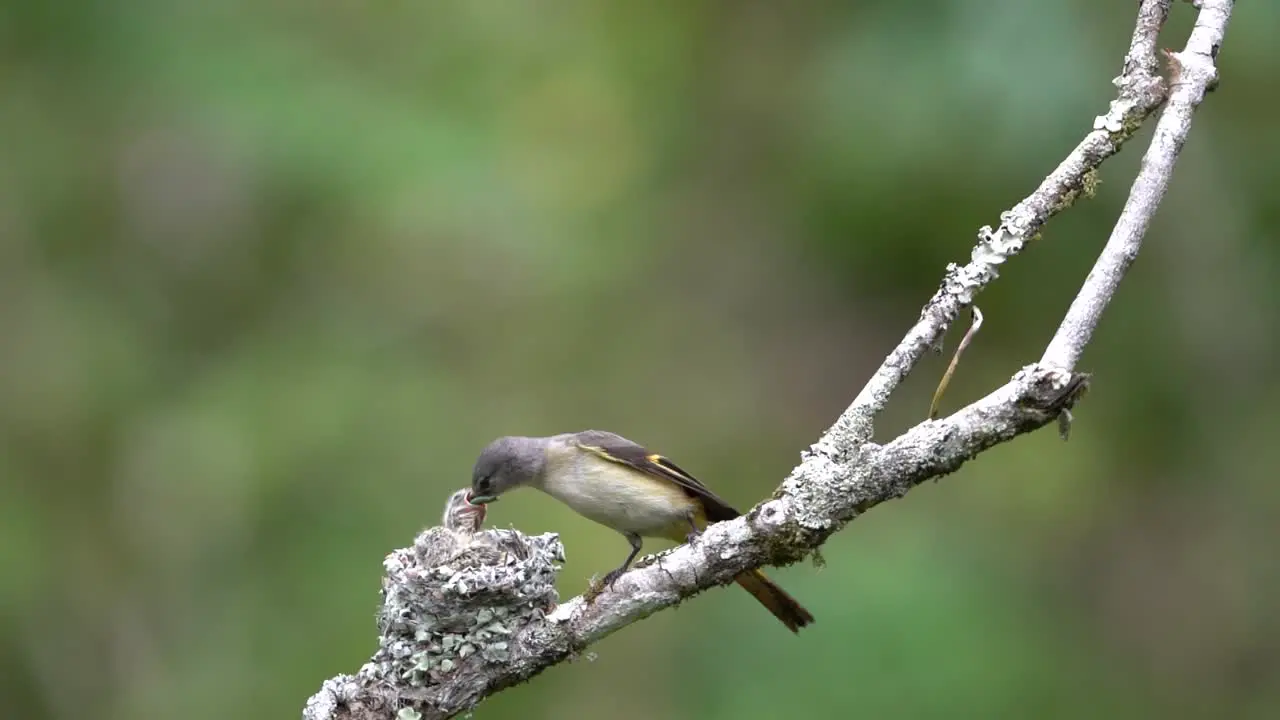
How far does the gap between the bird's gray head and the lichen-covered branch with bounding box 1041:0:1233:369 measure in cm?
292

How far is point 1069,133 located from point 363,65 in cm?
550

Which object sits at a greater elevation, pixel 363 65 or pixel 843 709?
pixel 363 65

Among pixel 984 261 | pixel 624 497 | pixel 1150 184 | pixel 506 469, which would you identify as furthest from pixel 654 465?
pixel 1150 184

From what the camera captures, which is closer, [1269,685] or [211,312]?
[1269,685]

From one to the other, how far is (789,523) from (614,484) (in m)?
1.96

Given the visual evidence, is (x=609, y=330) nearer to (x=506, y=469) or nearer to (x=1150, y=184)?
(x=506, y=469)

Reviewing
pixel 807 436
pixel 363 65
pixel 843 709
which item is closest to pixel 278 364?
pixel 363 65

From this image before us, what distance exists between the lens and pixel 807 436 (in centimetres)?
1047

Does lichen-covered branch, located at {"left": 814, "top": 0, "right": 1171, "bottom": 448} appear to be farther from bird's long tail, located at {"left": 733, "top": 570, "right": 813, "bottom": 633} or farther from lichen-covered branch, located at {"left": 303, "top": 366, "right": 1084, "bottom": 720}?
bird's long tail, located at {"left": 733, "top": 570, "right": 813, "bottom": 633}

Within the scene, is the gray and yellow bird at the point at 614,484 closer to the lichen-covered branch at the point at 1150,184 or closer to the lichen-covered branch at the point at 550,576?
the lichen-covered branch at the point at 550,576

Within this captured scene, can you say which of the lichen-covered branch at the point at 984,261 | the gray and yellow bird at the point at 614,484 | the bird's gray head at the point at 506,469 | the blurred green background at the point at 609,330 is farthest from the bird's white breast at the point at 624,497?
the blurred green background at the point at 609,330

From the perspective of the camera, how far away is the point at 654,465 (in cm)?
566

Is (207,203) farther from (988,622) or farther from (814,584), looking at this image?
(988,622)

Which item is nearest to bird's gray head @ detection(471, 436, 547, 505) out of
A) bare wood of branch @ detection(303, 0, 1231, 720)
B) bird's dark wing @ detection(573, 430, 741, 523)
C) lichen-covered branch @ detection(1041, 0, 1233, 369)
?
bird's dark wing @ detection(573, 430, 741, 523)
